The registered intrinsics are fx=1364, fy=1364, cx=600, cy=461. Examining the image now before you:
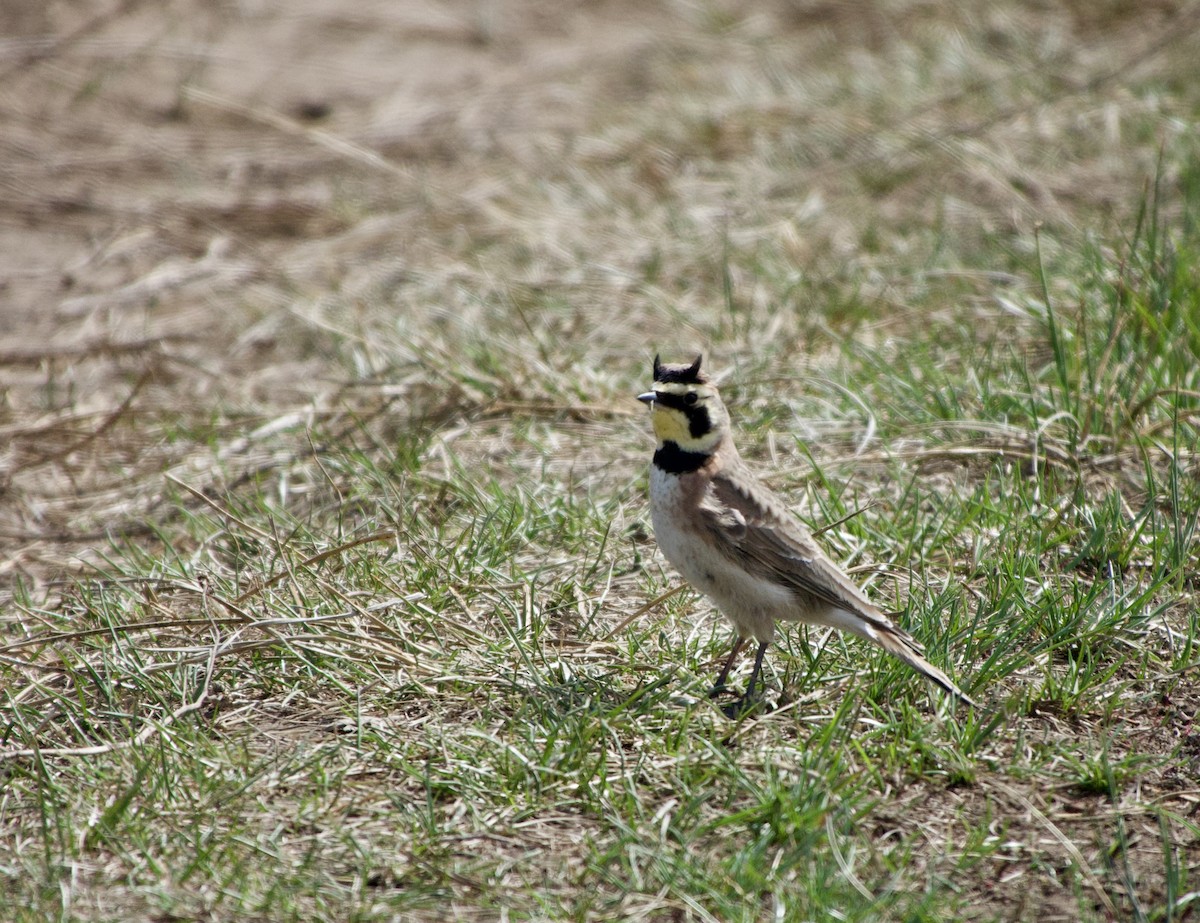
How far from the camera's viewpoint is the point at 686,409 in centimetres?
452

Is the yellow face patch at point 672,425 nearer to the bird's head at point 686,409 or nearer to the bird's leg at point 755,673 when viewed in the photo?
the bird's head at point 686,409

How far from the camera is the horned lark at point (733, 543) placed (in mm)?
4219

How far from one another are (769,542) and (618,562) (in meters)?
0.95

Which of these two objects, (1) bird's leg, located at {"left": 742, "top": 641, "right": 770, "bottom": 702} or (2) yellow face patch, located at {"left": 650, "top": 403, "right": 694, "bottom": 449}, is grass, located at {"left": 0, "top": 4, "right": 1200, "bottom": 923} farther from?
(2) yellow face patch, located at {"left": 650, "top": 403, "right": 694, "bottom": 449}

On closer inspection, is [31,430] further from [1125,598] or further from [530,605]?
[1125,598]

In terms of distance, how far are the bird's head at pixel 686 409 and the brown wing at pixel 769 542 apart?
0.17 m

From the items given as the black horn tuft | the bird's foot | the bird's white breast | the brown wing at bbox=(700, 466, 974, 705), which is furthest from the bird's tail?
the black horn tuft

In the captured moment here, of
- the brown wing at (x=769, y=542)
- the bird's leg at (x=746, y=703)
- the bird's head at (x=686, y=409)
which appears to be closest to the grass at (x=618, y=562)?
the bird's leg at (x=746, y=703)

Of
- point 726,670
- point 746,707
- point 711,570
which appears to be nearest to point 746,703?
point 746,707

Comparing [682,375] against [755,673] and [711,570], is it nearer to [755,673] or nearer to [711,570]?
[711,570]

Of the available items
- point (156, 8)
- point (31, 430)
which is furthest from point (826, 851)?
point (156, 8)

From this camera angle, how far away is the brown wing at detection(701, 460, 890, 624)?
4230 millimetres

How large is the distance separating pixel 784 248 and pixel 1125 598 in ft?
12.6

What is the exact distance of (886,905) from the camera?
130 inches
